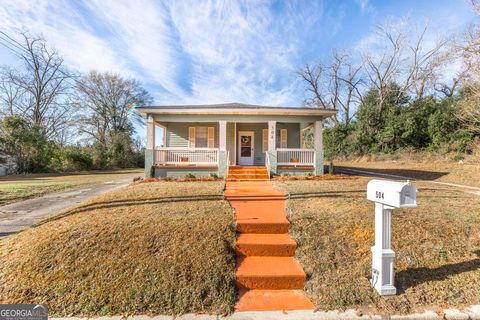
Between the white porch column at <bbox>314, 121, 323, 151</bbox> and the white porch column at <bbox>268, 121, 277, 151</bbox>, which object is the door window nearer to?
the white porch column at <bbox>268, 121, 277, 151</bbox>

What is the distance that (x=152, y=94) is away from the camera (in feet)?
115

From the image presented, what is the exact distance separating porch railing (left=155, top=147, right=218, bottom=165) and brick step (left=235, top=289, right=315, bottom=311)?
7942 mm

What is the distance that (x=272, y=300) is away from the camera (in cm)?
275

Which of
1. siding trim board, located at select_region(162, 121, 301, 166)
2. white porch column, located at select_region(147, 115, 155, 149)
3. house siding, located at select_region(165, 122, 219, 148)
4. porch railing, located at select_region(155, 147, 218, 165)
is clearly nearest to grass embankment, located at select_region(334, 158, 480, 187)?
siding trim board, located at select_region(162, 121, 301, 166)

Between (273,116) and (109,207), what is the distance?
781 cm

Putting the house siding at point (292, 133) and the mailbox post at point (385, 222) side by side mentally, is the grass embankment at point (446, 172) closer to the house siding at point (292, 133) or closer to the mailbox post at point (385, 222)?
the house siding at point (292, 133)

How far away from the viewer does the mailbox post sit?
2602 millimetres

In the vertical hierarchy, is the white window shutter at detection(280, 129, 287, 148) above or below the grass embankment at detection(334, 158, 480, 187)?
above

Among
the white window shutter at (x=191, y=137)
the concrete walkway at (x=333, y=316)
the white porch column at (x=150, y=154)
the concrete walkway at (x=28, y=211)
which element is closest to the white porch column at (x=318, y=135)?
the white window shutter at (x=191, y=137)

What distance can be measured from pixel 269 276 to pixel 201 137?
34.8ft

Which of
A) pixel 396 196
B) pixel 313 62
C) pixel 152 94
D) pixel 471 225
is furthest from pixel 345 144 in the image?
pixel 152 94

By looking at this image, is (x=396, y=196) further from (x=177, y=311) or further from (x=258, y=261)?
(x=177, y=311)

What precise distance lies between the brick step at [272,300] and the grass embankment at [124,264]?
0.16 metres

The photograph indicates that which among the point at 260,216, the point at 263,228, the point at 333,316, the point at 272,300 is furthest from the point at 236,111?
the point at 333,316
